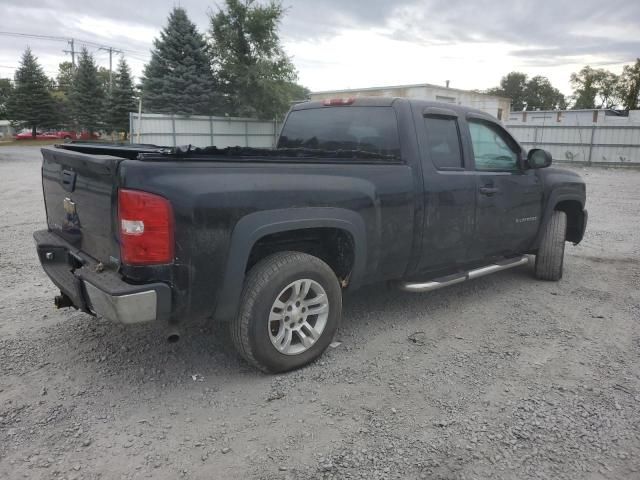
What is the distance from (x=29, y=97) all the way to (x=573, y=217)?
5321 centimetres

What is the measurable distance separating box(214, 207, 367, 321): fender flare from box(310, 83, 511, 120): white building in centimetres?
2367

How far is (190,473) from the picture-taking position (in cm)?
243

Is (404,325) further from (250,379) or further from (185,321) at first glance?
(185,321)

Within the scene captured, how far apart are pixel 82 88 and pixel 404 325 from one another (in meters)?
50.2

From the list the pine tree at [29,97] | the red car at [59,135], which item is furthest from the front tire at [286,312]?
the pine tree at [29,97]

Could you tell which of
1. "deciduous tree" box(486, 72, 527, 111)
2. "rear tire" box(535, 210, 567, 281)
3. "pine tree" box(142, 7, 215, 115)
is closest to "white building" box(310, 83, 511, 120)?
"pine tree" box(142, 7, 215, 115)

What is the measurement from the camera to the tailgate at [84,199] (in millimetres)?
2791

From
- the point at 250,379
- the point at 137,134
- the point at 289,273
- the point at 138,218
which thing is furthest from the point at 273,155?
the point at 137,134

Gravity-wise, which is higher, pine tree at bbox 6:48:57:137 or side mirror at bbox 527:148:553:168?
pine tree at bbox 6:48:57:137

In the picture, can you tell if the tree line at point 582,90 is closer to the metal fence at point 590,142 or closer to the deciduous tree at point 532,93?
the deciduous tree at point 532,93

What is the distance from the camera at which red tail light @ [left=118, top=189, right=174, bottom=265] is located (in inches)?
104

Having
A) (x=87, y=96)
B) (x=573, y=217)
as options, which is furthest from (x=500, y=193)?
(x=87, y=96)

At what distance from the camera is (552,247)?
17.8 ft

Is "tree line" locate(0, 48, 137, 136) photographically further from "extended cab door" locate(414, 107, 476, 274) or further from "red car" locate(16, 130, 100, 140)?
"extended cab door" locate(414, 107, 476, 274)
